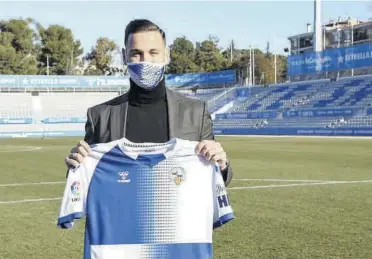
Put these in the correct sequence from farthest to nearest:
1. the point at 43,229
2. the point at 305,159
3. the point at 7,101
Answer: the point at 7,101, the point at 305,159, the point at 43,229

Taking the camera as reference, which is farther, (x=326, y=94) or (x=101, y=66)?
(x=101, y=66)

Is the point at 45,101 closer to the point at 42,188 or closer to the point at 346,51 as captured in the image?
the point at 346,51

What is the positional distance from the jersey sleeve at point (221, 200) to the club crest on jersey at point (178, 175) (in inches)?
6.9

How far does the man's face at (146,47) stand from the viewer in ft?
10.5

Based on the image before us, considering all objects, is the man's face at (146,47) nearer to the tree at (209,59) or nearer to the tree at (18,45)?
the tree at (18,45)

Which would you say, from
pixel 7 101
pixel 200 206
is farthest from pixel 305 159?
pixel 7 101

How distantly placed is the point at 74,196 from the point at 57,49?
266ft

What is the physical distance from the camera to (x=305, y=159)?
2083 centimetres

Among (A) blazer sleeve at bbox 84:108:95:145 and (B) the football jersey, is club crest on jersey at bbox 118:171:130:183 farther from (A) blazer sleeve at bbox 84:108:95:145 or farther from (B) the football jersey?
(A) blazer sleeve at bbox 84:108:95:145

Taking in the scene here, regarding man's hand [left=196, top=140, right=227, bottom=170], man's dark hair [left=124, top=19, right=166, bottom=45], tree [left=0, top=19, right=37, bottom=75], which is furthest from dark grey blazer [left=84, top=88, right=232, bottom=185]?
tree [left=0, top=19, right=37, bottom=75]

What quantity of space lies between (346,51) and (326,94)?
14.9 feet

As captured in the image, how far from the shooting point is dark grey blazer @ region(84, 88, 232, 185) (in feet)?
10.5

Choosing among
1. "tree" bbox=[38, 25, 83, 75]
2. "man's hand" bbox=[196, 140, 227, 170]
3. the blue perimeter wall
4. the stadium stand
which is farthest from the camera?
"tree" bbox=[38, 25, 83, 75]

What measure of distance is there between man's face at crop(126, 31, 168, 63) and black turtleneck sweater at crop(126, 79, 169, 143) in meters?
0.13
